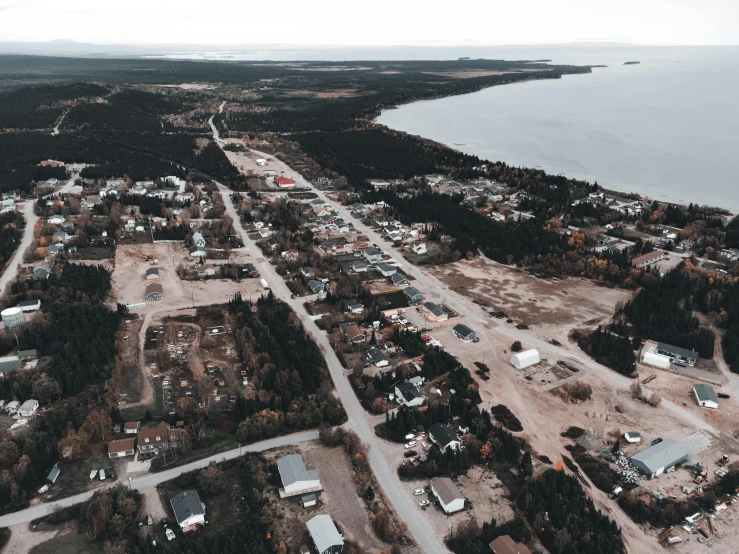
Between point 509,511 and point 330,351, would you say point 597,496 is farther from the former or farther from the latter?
point 330,351

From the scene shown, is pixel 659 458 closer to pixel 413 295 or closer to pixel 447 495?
pixel 447 495

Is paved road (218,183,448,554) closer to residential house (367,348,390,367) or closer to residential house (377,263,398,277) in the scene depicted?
residential house (367,348,390,367)

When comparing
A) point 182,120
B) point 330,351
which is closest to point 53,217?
point 330,351

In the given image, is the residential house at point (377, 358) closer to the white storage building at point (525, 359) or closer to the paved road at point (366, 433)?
the paved road at point (366, 433)

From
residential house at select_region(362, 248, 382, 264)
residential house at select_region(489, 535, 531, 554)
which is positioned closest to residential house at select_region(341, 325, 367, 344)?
residential house at select_region(362, 248, 382, 264)

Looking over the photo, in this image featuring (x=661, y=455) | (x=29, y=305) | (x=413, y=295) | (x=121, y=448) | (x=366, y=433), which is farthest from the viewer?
(x=413, y=295)

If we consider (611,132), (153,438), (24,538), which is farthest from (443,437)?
(611,132)

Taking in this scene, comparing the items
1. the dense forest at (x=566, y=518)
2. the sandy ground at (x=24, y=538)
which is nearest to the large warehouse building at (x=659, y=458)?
the dense forest at (x=566, y=518)
